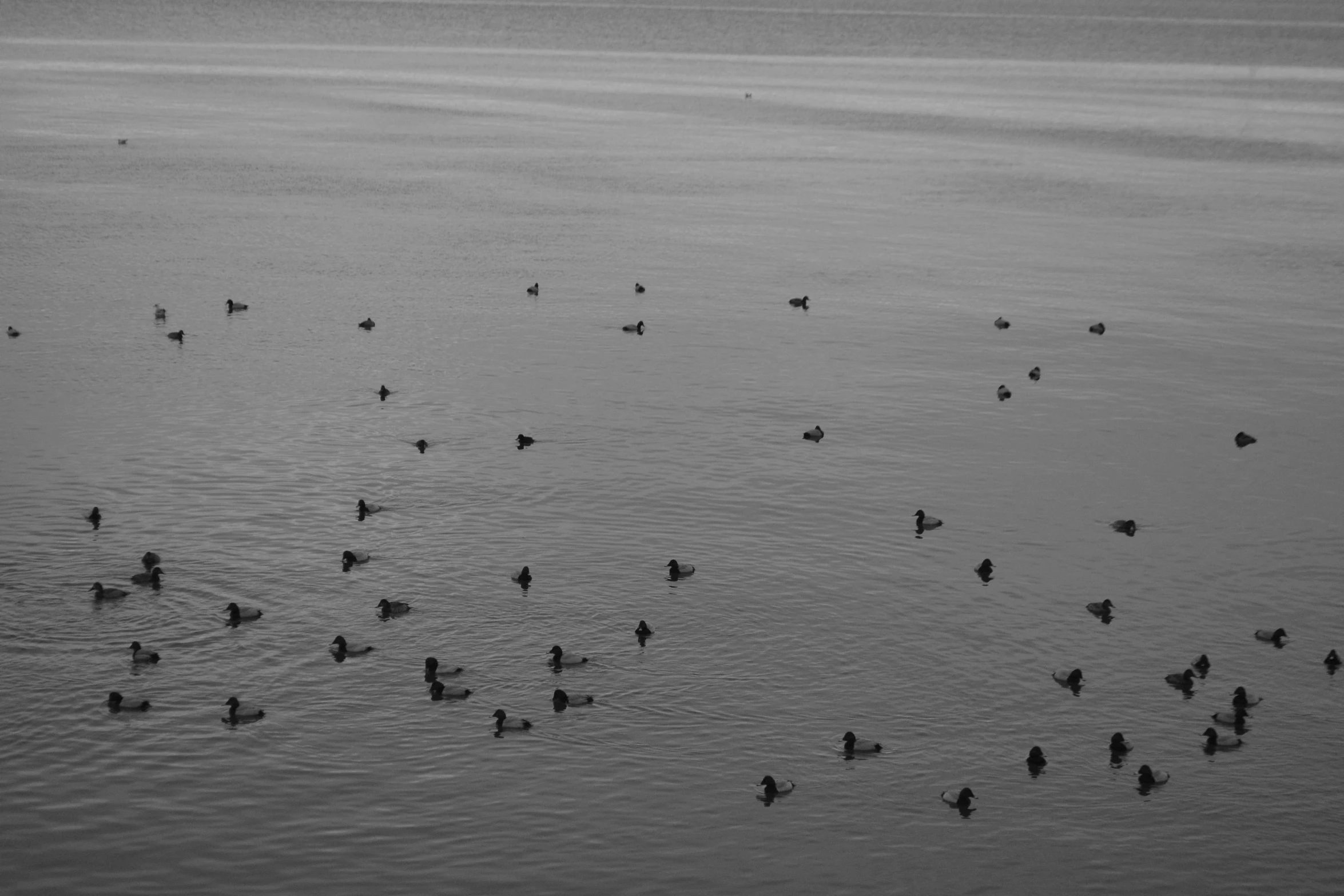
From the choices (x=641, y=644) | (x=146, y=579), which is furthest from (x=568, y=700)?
(x=146, y=579)

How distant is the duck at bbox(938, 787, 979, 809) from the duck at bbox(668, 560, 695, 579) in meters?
9.75

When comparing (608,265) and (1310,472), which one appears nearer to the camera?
(1310,472)

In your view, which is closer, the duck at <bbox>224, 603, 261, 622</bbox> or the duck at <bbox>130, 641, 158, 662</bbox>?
the duck at <bbox>130, 641, 158, 662</bbox>

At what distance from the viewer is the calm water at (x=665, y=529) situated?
25484 millimetres

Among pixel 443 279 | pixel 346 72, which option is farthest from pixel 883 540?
pixel 346 72

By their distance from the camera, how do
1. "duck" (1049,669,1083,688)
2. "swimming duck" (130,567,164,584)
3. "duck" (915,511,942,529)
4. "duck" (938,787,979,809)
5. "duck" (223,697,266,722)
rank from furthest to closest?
"duck" (915,511,942,529) < "swimming duck" (130,567,164,584) < "duck" (1049,669,1083,688) < "duck" (223,697,266,722) < "duck" (938,787,979,809)

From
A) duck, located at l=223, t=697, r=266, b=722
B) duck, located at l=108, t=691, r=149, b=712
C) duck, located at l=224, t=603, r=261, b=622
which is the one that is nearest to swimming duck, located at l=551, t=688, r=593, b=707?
duck, located at l=223, t=697, r=266, b=722

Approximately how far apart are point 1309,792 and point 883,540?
1254 cm

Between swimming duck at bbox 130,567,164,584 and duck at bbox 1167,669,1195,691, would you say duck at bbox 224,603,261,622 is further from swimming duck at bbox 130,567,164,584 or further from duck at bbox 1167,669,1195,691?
duck at bbox 1167,669,1195,691

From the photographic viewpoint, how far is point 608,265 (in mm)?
64125

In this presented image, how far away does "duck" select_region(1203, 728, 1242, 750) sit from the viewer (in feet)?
92.5

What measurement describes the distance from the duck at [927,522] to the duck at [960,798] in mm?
12203

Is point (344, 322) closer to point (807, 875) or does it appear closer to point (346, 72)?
point (807, 875)

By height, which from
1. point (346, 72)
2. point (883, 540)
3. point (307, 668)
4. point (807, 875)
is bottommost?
point (807, 875)
